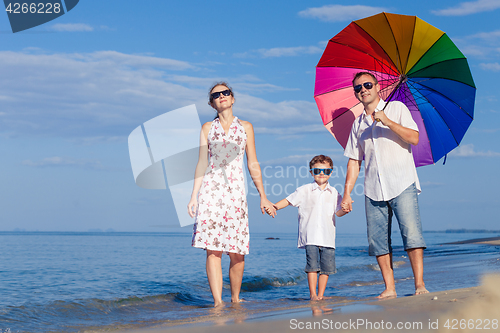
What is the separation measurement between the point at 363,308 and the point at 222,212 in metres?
1.89

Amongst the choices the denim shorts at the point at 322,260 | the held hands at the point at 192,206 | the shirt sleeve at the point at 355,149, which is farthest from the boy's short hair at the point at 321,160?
the held hands at the point at 192,206

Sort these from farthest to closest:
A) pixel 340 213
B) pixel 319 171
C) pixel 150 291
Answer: pixel 150 291 < pixel 319 171 < pixel 340 213

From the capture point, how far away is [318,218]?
16.3 ft

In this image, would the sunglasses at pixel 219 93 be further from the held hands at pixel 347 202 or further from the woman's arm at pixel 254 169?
the held hands at pixel 347 202

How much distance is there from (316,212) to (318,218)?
3.0 inches

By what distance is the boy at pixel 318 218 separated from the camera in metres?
4.96

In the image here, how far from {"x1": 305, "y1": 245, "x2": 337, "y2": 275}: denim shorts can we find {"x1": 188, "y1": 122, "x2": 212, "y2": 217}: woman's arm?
1.50 meters

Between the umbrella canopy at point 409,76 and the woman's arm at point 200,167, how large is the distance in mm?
1497

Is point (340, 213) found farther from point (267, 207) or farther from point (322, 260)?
point (267, 207)

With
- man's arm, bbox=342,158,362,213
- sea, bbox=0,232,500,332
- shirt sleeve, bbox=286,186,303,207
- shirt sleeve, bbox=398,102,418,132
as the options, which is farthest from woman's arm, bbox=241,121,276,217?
shirt sleeve, bbox=398,102,418,132

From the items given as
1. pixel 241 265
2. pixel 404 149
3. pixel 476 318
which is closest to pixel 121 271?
pixel 241 265

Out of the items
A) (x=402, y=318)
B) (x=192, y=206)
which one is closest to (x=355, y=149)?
(x=192, y=206)

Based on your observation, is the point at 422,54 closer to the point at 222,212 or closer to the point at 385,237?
the point at 385,237

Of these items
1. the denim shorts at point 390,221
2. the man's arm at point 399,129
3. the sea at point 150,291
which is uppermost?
the man's arm at point 399,129
